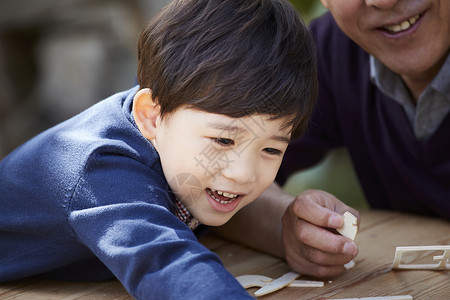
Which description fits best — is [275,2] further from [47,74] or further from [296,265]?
[47,74]

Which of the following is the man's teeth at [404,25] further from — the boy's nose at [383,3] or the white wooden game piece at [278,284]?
the white wooden game piece at [278,284]

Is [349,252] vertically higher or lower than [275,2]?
lower

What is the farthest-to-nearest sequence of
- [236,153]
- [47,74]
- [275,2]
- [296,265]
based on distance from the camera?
[47,74], [296,265], [275,2], [236,153]

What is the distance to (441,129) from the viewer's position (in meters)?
1.69

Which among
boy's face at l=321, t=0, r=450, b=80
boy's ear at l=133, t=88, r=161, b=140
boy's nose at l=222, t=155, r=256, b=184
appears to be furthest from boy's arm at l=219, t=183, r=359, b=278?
boy's face at l=321, t=0, r=450, b=80

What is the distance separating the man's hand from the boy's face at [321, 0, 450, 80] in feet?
1.67

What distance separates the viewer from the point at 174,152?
1146 millimetres

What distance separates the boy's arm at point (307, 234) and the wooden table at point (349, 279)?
0.03 metres

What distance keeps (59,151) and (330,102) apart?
1.06 m

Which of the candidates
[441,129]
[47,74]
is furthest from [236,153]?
[47,74]

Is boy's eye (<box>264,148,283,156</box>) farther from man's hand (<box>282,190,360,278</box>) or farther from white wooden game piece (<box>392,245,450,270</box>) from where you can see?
white wooden game piece (<box>392,245,450,270</box>)

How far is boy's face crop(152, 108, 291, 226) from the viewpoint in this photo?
1100mm

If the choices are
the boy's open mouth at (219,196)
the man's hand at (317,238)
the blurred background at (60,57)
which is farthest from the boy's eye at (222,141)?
the blurred background at (60,57)

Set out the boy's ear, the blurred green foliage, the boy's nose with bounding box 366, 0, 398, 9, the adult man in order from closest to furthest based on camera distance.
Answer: the boy's ear → the adult man → the boy's nose with bounding box 366, 0, 398, 9 → the blurred green foliage
